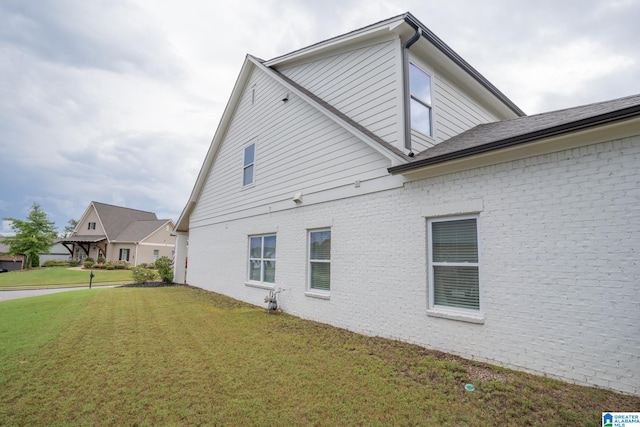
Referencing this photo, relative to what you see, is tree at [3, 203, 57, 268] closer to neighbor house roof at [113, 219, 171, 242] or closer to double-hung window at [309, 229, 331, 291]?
neighbor house roof at [113, 219, 171, 242]

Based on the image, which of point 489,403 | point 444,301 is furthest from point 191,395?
point 444,301

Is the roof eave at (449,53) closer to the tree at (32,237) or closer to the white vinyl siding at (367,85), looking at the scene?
the white vinyl siding at (367,85)

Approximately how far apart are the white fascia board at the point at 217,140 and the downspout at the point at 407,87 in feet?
22.2

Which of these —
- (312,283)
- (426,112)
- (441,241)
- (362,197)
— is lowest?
(312,283)

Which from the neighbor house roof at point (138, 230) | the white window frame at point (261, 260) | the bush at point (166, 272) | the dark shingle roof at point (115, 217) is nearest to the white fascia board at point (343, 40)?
the white window frame at point (261, 260)

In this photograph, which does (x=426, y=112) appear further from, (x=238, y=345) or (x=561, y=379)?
(x=238, y=345)

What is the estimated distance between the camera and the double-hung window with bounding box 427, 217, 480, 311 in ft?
16.3

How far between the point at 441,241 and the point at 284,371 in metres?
3.40

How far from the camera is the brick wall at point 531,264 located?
359cm

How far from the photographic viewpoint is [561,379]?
384cm

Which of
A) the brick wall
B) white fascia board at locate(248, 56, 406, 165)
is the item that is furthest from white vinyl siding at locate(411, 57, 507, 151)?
the brick wall

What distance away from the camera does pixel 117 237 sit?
114ft

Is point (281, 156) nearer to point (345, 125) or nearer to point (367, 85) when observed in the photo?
point (345, 125)

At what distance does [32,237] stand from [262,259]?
39.6 metres
